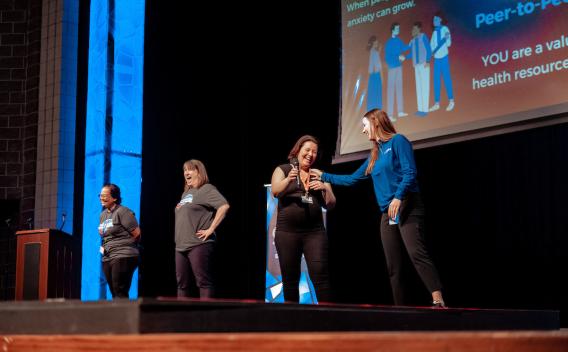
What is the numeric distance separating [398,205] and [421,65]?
1671 mm

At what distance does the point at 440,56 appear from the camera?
4.43 meters

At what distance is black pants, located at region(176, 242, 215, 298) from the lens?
4094mm

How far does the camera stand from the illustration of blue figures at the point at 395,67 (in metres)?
4.67

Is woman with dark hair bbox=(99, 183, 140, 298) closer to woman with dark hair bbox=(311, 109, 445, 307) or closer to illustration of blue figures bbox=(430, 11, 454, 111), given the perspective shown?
woman with dark hair bbox=(311, 109, 445, 307)

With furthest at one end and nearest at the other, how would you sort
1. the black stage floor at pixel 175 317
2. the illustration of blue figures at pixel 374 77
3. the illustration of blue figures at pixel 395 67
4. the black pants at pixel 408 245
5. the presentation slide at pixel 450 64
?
the illustration of blue figures at pixel 374 77 < the illustration of blue figures at pixel 395 67 < the presentation slide at pixel 450 64 < the black pants at pixel 408 245 < the black stage floor at pixel 175 317

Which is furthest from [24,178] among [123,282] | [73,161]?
[123,282]

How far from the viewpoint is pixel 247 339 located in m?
0.80

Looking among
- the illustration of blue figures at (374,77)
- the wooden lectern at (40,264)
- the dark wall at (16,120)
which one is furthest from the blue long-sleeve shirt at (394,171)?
the dark wall at (16,120)

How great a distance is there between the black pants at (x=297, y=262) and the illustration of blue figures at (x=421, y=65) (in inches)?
59.7

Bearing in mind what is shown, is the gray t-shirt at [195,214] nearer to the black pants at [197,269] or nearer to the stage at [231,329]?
the black pants at [197,269]

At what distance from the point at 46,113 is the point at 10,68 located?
708mm

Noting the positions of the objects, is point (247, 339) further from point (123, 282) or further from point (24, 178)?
point (24, 178)

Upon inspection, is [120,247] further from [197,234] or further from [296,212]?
[296,212]

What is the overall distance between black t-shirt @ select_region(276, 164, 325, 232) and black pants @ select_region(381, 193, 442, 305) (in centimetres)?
36
